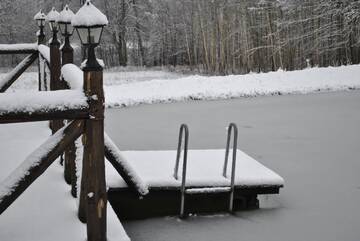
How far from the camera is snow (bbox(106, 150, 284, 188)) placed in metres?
5.51

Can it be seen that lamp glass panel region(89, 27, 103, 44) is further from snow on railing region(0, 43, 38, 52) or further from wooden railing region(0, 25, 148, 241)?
snow on railing region(0, 43, 38, 52)

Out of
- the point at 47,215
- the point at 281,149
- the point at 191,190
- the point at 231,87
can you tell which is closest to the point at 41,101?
the point at 47,215

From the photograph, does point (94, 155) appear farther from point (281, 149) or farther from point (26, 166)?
point (281, 149)

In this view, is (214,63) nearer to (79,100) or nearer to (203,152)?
(203,152)

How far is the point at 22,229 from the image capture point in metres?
3.52

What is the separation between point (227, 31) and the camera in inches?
1207

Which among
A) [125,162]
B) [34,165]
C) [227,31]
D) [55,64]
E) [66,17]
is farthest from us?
[227,31]

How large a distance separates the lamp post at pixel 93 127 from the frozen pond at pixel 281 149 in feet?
6.41

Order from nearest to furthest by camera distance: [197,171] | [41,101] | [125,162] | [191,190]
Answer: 1. [41,101]
2. [125,162]
3. [191,190]
4. [197,171]

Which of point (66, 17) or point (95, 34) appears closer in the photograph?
point (95, 34)

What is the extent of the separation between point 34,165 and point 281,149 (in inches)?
255

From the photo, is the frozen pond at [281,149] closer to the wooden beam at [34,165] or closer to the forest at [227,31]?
the wooden beam at [34,165]

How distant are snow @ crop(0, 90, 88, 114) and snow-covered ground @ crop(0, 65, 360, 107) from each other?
11.9 meters

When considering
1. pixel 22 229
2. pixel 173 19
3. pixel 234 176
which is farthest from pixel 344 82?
pixel 173 19
